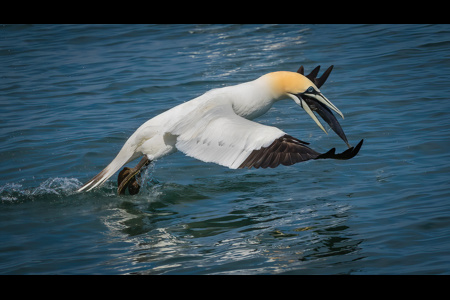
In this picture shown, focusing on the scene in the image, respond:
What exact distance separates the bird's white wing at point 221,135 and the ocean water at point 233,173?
696mm

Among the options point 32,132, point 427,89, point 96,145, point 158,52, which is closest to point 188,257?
point 96,145

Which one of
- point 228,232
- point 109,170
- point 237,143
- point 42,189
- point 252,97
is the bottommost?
point 228,232

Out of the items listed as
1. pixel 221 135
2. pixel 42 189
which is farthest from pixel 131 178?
pixel 221 135

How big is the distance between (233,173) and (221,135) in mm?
1759

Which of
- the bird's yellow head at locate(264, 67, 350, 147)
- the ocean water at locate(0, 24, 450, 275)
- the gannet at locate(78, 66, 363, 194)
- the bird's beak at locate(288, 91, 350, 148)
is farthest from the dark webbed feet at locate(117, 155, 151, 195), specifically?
the bird's beak at locate(288, 91, 350, 148)

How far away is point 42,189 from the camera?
763 centimetres

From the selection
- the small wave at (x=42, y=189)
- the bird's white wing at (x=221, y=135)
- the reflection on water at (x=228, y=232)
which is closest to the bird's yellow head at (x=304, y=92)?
the bird's white wing at (x=221, y=135)

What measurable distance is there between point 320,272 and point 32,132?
6.61m

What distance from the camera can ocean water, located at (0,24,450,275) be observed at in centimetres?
552

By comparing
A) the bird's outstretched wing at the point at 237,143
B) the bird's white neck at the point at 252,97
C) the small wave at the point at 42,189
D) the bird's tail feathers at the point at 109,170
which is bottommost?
the small wave at the point at 42,189

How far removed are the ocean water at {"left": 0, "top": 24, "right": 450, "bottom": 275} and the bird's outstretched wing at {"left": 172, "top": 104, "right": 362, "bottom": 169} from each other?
27.1 inches

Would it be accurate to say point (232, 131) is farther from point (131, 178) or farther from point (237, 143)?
point (131, 178)

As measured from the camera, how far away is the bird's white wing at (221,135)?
5.96m

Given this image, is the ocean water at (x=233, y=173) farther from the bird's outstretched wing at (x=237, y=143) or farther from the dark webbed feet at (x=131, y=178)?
the bird's outstretched wing at (x=237, y=143)
